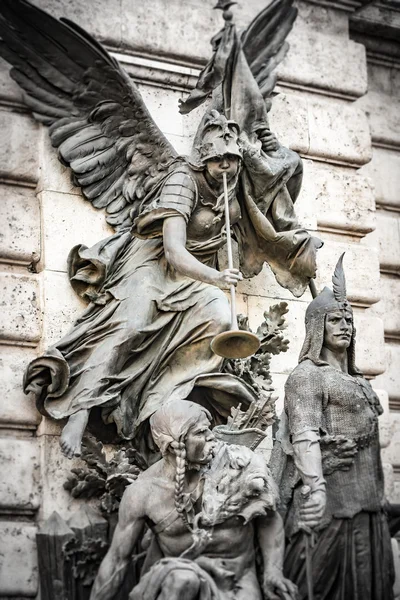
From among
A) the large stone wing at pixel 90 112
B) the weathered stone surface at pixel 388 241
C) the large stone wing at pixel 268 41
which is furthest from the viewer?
the weathered stone surface at pixel 388 241

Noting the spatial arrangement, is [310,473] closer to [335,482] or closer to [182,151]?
[335,482]

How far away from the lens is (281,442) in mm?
A: 8859

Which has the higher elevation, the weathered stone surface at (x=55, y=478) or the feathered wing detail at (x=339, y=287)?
the feathered wing detail at (x=339, y=287)

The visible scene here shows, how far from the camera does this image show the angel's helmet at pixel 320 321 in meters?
8.95

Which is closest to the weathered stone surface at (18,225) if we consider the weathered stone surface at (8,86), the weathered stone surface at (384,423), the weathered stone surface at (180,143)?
the weathered stone surface at (8,86)

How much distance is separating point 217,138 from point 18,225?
4.17 feet

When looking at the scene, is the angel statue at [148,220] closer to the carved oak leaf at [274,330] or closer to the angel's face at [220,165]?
the angel's face at [220,165]

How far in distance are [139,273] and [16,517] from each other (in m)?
1.55

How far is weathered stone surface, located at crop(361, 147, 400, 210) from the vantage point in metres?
11.6

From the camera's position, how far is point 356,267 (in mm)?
10727

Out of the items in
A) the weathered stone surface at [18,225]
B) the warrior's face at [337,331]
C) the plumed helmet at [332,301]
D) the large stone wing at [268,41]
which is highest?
the large stone wing at [268,41]

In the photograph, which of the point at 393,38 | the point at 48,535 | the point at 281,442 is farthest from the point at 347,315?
the point at 393,38

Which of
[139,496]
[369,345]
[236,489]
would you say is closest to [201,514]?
[236,489]

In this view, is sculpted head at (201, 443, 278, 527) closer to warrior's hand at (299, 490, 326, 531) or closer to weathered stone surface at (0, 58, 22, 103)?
warrior's hand at (299, 490, 326, 531)
